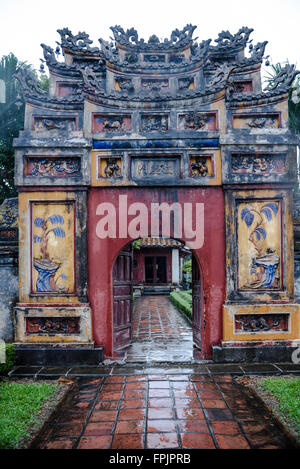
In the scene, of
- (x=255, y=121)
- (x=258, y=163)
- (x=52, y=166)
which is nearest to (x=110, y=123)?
(x=52, y=166)

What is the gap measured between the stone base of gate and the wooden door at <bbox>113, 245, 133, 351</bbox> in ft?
2.66

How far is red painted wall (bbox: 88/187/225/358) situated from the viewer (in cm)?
644

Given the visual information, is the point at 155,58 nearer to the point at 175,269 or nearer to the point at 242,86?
the point at 242,86

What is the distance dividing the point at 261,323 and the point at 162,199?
3.18 m

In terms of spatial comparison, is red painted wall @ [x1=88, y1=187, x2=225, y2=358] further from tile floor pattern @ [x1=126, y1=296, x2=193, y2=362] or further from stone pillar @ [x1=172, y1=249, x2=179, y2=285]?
stone pillar @ [x1=172, y1=249, x2=179, y2=285]

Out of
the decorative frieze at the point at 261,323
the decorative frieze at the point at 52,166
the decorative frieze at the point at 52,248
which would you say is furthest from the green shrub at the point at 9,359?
the decorative frieze at the point at 261,323

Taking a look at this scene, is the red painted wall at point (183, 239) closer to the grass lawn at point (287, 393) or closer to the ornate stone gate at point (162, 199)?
the ornate stone gate at point (162, 199)

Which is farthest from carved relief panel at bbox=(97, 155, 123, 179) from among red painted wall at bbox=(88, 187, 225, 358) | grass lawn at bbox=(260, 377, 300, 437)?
grass lawn at bbox=(260, 377, 300, 437)

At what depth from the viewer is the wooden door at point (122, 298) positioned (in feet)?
23.1

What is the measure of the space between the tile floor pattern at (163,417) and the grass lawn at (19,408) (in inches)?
9.8

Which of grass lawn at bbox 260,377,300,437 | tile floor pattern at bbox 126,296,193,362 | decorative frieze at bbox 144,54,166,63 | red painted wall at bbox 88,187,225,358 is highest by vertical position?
decorative frieze at bbox 144,54,166,63

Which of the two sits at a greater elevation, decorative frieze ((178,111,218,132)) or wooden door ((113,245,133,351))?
decorative frieze ((178,111,218,132))

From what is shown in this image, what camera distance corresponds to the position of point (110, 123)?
22.3ft

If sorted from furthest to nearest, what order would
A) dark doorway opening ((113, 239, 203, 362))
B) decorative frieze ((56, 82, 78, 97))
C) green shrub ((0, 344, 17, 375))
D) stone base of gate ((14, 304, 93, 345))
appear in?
decorative frieze ((56, 82, 78, 97))
dark doorway opening ((113, 239, 203, 362))
stone base of gate ((14, 304, 93, 345))
green shrub ((0, 344, 17, 375))
